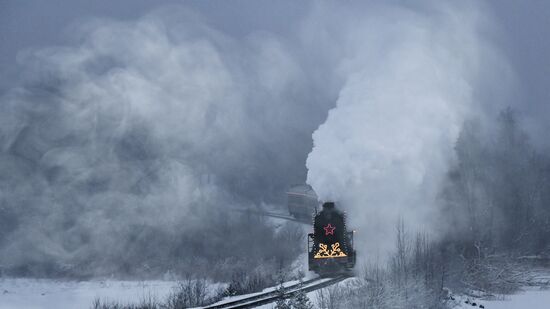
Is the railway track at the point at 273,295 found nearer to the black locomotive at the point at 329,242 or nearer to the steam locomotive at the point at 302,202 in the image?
the black locomotive at the point at 329,242

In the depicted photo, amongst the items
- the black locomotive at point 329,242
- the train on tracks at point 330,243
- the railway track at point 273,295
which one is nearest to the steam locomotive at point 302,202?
the train on tracks at point 330,243

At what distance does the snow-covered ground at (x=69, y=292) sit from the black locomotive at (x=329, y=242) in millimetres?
13997

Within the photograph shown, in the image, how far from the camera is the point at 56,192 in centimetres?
4744

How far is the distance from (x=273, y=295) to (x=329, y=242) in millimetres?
4348

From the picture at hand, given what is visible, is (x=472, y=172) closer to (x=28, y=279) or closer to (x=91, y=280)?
(x=91, y=280)

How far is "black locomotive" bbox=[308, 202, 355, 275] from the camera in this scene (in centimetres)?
2298

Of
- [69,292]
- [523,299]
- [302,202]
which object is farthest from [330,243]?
[302,202]

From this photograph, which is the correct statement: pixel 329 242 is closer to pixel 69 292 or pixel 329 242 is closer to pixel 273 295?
pixel 273 295

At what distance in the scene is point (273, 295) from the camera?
65.9ft

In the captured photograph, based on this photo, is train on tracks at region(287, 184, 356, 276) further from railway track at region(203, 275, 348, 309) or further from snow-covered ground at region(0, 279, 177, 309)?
snow-covered ground at region(0, 279, 177, 309)

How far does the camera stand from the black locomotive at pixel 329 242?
23.0m

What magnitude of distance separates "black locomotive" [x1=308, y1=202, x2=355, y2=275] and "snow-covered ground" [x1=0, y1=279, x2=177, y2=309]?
1400cm

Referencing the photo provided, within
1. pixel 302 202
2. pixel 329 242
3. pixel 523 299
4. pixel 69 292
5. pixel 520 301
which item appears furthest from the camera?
pixel 302 202

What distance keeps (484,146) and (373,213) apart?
2671cm
